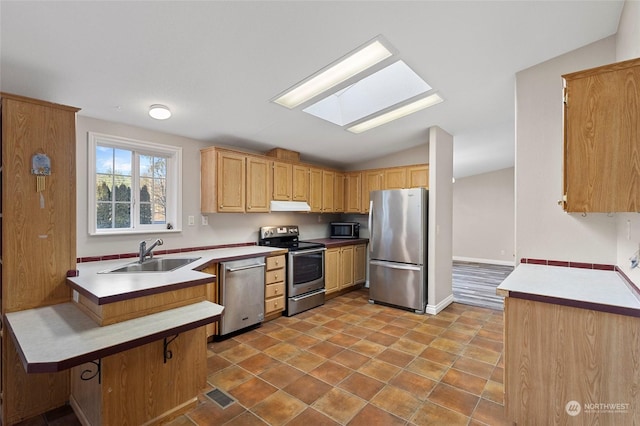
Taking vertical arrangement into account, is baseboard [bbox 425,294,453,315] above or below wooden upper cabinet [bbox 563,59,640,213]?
below

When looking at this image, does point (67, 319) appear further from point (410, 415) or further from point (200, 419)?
point (410, 415)

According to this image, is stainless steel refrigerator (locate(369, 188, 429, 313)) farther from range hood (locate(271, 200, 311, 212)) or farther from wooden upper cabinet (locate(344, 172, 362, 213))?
range hood (locate(271, 200, 311, 212))

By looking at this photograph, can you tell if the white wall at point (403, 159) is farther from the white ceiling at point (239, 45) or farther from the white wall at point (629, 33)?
the white wall at point (629, 33)

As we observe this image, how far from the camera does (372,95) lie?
3508mm

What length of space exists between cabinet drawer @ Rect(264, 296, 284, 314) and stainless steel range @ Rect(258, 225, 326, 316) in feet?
0.38

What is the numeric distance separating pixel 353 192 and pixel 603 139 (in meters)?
3.83

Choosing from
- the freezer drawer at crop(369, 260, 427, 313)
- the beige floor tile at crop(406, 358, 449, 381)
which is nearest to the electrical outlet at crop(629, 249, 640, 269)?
the beige floor tile at crop(406, 358, 449, 381)

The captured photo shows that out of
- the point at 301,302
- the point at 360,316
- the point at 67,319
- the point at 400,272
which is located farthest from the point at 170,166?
the point at 400,272

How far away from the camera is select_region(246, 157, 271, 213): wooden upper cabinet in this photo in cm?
382

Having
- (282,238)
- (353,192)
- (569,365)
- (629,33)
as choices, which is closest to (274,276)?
(282,238)

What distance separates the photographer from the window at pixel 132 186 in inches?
114

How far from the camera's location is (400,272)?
4.15 m

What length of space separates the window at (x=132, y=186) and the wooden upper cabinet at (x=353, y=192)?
117 inches

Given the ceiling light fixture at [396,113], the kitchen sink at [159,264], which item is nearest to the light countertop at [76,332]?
the kitchen sink at [159,264]
